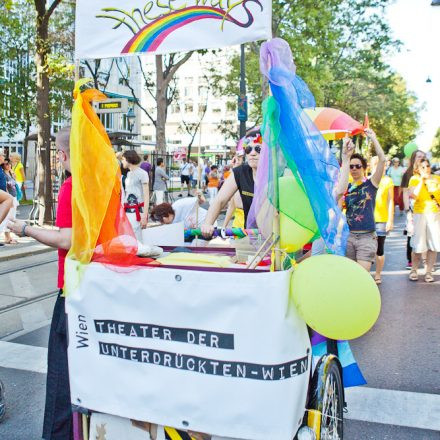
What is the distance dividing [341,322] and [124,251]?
102 centimetres

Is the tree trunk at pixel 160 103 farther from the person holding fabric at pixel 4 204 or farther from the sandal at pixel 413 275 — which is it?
the person holding fabric at pixel 4 204

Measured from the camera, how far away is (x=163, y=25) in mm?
3070

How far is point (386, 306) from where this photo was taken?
7043 millimetres

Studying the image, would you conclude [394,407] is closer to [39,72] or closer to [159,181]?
[39,72]

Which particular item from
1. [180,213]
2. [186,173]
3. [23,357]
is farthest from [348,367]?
[186,173]

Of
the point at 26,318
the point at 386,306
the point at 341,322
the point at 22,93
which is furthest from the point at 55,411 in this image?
the point at 22,93

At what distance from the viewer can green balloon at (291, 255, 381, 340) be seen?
2.26 metres

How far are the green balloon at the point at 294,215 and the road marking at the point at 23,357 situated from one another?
10.00 feet

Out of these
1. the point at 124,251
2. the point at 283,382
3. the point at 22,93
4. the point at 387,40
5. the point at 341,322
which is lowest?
the point at 283,382

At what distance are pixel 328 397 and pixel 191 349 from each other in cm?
80

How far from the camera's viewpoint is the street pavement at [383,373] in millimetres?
3730

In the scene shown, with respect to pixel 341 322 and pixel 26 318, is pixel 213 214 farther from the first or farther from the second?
pixel 26 318

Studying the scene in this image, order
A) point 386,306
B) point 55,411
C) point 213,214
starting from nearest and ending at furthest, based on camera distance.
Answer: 1. point 55,411
2. point 213,214
3. point 386,306

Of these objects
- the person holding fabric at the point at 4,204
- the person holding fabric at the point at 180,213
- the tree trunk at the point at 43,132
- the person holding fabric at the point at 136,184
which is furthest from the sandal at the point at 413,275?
the tree trunk at the point at 43,132
